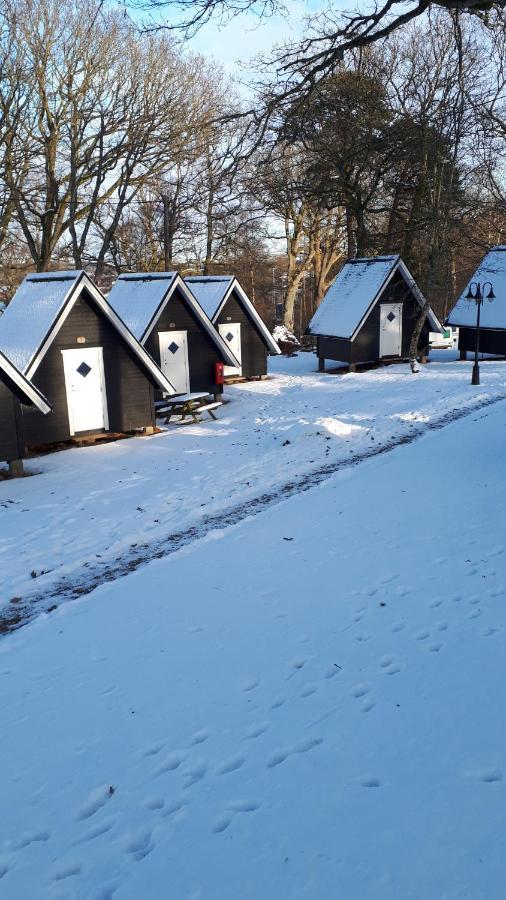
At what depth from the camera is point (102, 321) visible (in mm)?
15969

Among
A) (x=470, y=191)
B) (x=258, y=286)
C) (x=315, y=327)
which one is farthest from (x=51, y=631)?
(x=258, y=286)

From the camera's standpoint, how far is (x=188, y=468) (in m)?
13.0

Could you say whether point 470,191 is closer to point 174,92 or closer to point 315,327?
point 315,327

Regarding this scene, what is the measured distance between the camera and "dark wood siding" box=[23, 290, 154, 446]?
50.1 ft

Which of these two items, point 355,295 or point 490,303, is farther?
point 355,295

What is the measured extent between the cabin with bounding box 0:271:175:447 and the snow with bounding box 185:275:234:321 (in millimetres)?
7359

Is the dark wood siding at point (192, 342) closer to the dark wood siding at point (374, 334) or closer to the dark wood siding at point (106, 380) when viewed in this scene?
the dark wood siding at point (106, 380)

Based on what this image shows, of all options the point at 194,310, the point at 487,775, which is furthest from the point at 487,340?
the point at 487,775

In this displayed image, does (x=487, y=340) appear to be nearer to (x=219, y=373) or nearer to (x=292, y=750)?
(x=219, y=373)

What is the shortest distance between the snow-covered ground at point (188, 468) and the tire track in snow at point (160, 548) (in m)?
0.07

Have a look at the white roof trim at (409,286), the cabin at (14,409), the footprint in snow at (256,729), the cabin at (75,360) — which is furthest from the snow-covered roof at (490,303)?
the footprint in snow at (256,729)

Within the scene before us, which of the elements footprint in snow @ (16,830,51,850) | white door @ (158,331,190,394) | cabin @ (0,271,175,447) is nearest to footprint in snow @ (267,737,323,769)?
footprint in snow @ (16,830,51,850)

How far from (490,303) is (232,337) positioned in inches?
418

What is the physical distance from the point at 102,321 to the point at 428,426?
839 centimetres
